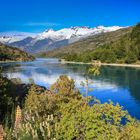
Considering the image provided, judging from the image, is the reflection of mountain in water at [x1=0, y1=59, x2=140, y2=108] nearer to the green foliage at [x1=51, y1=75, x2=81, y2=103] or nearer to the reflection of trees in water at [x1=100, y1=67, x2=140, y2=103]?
the reflection of trees in water at [x1=100, y1=67, x2=140, y2=103]

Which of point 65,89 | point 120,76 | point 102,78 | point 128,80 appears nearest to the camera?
point 65,89

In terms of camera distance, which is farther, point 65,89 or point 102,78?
point 102,78

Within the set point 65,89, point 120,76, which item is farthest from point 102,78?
point 65,89

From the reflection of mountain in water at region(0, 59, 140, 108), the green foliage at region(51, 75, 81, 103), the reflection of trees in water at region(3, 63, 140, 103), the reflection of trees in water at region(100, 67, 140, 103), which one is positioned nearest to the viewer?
the green foliage at region(51, 75, 81, 103)

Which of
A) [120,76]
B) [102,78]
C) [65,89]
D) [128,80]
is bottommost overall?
[128,80]

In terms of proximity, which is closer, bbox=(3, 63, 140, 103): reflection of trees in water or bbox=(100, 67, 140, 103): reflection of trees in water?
bbox=(100, 67, 140, 103): reflection of trees in water

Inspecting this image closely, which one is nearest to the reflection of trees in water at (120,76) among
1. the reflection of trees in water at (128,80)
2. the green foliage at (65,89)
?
the reflection of trees in water at (128,80)

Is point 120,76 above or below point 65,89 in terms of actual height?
below

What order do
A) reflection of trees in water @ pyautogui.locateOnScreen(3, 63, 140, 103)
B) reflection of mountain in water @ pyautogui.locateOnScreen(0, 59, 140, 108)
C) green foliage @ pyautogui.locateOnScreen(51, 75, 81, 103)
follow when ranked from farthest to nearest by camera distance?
1. reflection of mountain in water @ pyautogui.locateOnScreen(0, 59, 140, 108)
2. reflection of trees in water @ pyautogui.locateOnScreen(3, 63, 140, 103)
3. green foliage @ pyautogui.locateOnScreen(51, 75, 81, 103)

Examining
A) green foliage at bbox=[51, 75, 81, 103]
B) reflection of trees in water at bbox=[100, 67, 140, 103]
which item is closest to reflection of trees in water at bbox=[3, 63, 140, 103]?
reflection of trees in water at bbox=[100, 67, 140, 103]

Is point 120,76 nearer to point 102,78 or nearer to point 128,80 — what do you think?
point 102,78

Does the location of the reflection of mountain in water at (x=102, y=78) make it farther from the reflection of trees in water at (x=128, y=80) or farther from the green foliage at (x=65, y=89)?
the green foliage at (x=65, y=89)

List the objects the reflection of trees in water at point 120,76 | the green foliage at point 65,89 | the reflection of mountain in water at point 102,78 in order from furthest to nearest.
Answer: the reflection of mountain in water at point 102,78
the reflection of trees in water at point 120,76
the green foliage at point 65,89

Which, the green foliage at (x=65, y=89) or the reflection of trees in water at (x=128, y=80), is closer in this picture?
the green foliage at (x=65, y=89)
